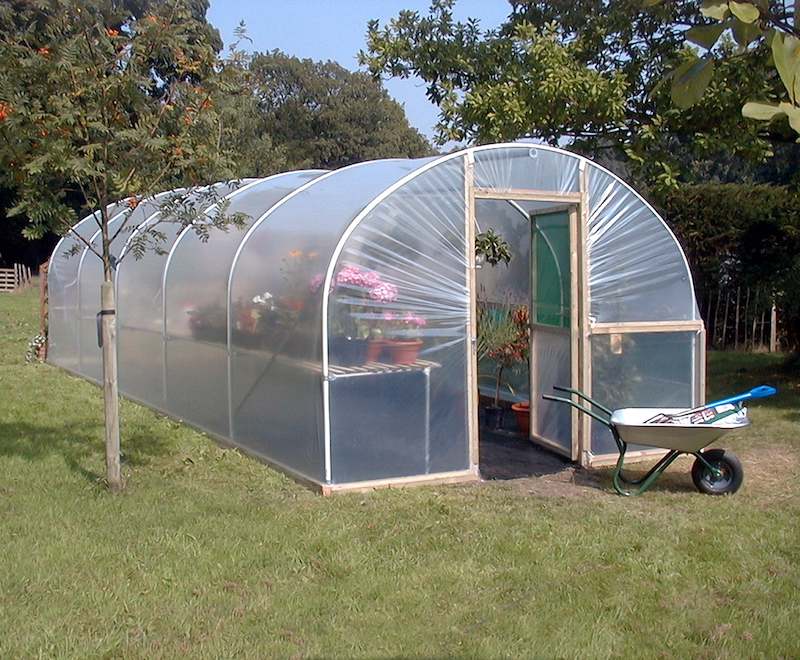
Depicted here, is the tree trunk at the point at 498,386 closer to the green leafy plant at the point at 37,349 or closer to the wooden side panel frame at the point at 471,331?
the wooden side panel frame at the point at 471,331

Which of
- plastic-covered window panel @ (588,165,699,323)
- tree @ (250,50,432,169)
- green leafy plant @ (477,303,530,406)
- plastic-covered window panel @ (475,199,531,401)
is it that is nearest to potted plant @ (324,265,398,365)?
plastic-covered window panel @ (588,165,699,323)

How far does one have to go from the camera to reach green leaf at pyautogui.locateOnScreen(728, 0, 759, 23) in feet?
6.52

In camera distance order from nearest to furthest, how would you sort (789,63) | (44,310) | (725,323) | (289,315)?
1. (789,63)
2. (289,315)
3. (44,310)
4. (725,323)

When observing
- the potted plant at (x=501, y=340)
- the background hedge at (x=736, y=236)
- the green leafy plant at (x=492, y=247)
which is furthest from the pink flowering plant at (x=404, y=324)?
the background hedge at (x=736, y=236)

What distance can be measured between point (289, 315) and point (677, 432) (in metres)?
3.18

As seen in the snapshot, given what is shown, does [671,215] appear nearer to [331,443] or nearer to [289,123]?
[331,443]

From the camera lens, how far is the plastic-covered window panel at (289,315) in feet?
25.0

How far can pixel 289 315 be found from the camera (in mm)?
7977

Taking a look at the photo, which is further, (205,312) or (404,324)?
(205,312)

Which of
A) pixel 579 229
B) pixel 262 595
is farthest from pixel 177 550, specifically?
pixel 579 229

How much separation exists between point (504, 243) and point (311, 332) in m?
3.96

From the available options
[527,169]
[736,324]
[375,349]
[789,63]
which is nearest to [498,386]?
[527,169]

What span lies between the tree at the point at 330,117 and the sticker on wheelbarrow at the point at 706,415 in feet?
114

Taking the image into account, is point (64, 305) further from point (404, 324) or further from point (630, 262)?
point (630, 262)
